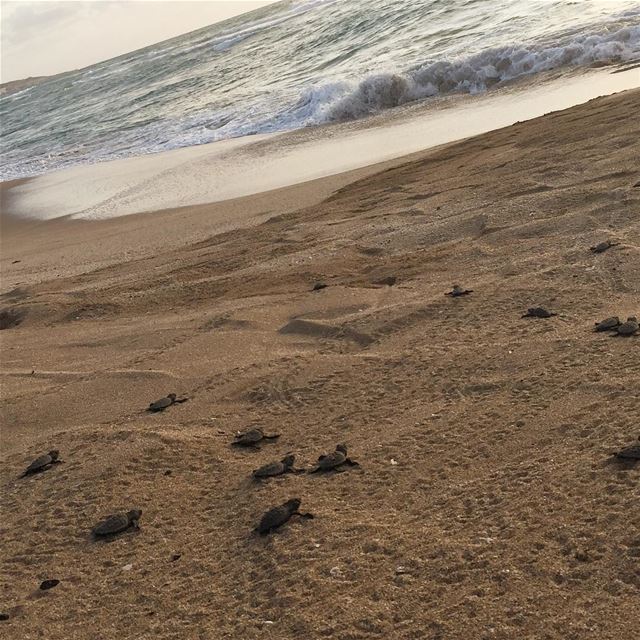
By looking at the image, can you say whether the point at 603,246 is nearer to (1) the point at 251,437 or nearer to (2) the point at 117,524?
(1) the point at 251,437

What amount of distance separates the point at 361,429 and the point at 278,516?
790 mm

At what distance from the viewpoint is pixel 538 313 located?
4.33 m

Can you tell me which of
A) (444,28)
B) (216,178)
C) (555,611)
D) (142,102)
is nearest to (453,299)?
(555,611)

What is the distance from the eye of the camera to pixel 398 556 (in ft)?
8.82

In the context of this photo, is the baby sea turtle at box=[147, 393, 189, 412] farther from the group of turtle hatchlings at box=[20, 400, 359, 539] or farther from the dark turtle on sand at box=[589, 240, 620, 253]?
the dark turtle on sand at box=[589, 240, 620, 253]

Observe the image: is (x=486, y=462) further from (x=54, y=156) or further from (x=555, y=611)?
(x=54, y=156)

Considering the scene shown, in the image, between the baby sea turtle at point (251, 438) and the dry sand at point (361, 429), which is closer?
the dry sand at point (361, 429)

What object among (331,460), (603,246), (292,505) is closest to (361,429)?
(331,460)

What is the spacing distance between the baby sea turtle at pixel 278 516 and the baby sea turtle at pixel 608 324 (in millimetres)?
1865

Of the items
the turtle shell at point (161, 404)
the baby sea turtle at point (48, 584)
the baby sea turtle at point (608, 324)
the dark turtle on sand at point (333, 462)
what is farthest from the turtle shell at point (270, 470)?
the baby sea turtle at point (608, 324)

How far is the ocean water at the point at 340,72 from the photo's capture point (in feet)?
49.0

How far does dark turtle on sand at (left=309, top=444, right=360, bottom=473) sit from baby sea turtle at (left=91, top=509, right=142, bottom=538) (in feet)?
2.47

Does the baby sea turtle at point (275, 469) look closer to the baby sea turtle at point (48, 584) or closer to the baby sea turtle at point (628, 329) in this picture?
the baby sea turtle at point (48, 584)

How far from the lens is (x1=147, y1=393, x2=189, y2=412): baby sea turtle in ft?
13.8
